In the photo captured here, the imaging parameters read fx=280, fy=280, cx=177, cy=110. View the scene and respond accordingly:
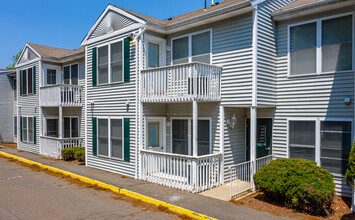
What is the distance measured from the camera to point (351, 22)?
26.9ft

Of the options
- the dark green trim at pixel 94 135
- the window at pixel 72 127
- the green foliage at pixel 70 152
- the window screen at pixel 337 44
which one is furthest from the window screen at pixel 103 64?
the window screen at pixel 337 44

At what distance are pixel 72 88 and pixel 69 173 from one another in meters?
5.68

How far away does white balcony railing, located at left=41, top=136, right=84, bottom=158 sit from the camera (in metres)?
15.5

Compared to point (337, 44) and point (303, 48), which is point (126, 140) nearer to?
point (303, 48)

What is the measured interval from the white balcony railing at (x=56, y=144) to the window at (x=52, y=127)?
77cm

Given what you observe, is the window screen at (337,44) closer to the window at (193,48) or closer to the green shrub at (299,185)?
the green shrub at (299,185)

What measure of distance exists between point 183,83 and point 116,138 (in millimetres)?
4286

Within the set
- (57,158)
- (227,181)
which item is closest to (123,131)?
(227,181)

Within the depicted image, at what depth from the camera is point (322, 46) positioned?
8633mm

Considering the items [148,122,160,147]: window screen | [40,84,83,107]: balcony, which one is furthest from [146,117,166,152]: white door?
[40,84,83,107]: balcony

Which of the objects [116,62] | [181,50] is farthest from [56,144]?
[181,50]

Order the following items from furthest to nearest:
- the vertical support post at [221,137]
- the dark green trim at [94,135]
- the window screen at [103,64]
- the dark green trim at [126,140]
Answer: the dark green trim at [94,135] → the window screen at [103,64] → the dark green trim at [126,140] → the vertical support post at [221,137]

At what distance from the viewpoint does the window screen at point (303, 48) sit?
29.0 ft

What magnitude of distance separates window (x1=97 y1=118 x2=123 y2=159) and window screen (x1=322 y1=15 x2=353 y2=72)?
7.88 meters
